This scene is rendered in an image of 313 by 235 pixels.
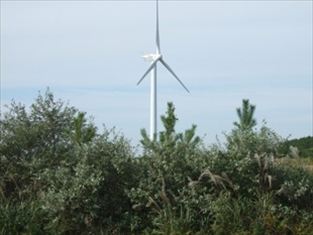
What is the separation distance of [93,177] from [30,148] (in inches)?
82.3

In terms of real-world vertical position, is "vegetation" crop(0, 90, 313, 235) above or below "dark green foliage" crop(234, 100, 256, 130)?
below

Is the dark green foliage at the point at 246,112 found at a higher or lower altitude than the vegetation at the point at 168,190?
higher

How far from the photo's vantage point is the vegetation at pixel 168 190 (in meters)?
11.3

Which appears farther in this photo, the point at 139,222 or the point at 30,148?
the point at 30,148

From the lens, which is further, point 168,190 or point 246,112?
point 246,112

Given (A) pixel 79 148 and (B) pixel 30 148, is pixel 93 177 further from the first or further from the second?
(B) pixel 30 148

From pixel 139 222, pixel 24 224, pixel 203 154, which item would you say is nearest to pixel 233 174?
pixel 203 154

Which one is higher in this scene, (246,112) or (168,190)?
(246,112)

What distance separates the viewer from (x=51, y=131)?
13.2 metres

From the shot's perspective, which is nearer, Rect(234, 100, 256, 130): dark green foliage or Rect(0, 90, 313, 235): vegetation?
Rect(0, 90, 313, 235): vegetation

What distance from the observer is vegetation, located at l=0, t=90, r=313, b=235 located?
1132 cm

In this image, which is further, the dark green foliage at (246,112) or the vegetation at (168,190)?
the dark green foliage at (246,112)

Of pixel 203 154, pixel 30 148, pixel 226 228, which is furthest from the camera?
pixel 30 148

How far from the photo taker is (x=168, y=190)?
456 inches
